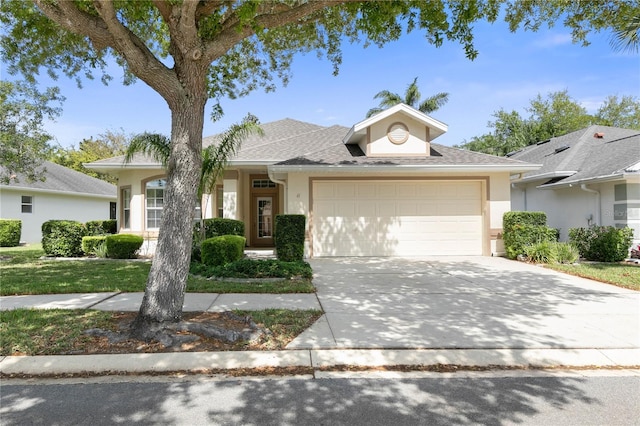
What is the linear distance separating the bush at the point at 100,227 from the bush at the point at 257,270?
23.7 feet

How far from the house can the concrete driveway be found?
16.8 feet

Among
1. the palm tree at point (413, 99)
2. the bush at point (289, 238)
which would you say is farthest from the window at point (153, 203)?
the palm tree at point (413, 99)

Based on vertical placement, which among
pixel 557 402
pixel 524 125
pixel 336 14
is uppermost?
pixel 524 125

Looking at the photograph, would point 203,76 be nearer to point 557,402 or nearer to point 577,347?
point 557,402

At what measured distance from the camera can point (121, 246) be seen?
12.1 metres

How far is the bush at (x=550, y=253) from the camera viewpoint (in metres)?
10.7

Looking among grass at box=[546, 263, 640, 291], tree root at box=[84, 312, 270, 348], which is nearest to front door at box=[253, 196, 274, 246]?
grass at box=[546, 263, 640, 291]

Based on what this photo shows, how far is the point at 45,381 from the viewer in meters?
3.64

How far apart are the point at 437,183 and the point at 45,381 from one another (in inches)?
461

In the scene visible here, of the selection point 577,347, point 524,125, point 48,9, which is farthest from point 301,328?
point 524,125

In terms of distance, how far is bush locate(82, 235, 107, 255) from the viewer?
12.4 metres

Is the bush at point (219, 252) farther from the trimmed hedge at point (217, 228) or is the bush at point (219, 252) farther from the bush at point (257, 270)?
the trimmed hedge at point (217, 228)

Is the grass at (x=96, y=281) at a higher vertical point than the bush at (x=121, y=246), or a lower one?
lower

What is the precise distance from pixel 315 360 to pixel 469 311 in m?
3.12
